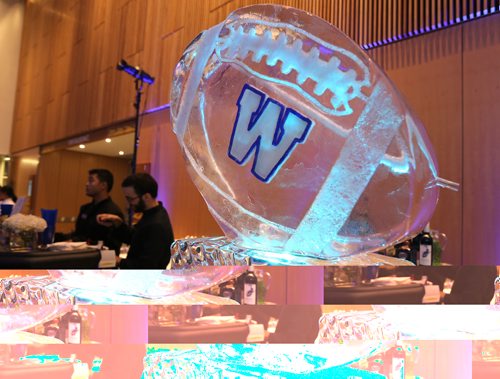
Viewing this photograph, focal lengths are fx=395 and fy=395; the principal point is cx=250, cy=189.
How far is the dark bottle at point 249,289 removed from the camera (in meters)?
0.39

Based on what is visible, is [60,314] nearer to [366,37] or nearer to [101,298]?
[101,298]

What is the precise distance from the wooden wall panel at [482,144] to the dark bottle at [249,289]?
263 cm

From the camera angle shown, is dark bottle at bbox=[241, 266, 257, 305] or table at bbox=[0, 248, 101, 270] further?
table at bbox=[0, 248, 101, 270]

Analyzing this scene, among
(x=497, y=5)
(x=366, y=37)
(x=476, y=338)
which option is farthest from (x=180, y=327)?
(x=366, y=37)

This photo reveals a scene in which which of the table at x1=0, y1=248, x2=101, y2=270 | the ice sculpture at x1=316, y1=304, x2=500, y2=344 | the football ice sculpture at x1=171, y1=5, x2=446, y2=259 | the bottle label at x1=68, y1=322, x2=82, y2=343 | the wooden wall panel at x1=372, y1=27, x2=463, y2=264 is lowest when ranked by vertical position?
the table at x1=0, y1=248, x2=101, y2=270

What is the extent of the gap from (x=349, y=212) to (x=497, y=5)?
9.27 feet

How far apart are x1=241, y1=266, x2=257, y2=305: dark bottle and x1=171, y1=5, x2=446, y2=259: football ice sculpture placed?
0.07 metres

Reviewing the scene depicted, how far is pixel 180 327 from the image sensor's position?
0.92ft

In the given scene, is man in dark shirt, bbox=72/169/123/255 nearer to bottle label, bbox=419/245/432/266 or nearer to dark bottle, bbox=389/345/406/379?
bottle label, bbox=419/245/432/266

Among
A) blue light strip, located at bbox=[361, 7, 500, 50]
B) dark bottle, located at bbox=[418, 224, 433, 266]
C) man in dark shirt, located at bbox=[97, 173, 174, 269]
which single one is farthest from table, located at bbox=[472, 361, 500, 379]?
blue light strip, located at bbox=[361, 7, 500, 50]

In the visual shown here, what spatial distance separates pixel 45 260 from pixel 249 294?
1.03m

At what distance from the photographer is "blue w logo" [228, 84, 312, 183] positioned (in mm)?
408

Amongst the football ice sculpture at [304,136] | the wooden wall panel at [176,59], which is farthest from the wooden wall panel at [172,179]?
the football ice sculpture at [304,136]

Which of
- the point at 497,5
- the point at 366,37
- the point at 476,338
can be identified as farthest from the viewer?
the point at 366,37
